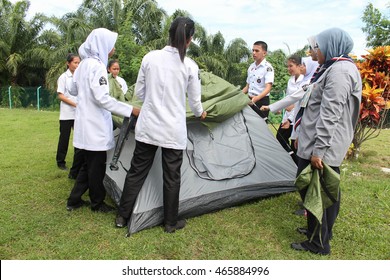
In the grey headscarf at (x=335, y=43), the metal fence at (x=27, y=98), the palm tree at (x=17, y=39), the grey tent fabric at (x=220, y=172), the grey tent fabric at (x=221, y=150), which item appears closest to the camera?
the grey headscarf at (x=335, y=43)

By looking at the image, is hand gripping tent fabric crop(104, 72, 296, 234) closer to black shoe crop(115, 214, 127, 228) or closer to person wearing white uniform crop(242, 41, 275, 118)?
black shoe crop(115, 214, 127, 228)

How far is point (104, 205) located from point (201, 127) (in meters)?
1.29

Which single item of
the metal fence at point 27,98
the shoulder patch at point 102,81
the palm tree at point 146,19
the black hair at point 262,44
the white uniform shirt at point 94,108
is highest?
the palm tree at point 146,19

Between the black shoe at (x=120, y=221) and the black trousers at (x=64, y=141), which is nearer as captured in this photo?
the black shoe at (x=120, y=221)

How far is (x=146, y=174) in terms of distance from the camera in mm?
3150

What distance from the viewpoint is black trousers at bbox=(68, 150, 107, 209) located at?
3.38 meters

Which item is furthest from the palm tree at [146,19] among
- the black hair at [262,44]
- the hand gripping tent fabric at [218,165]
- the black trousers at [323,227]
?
the black trousers at [323,227]

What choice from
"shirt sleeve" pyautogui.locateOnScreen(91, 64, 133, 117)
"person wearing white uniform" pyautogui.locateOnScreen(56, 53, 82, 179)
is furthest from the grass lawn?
"shirt sleeve" pyautogui.locateOnScreen(91, 64, 133, 117)

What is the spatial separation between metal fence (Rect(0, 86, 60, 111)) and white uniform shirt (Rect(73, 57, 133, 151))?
606 inches

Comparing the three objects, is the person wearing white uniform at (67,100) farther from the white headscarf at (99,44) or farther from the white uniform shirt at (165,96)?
the white uniform shirt at (165,96)

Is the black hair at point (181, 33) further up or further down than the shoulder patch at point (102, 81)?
further up

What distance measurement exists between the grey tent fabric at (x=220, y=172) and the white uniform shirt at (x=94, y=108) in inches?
17.3

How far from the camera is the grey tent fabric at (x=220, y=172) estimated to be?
3.26m
